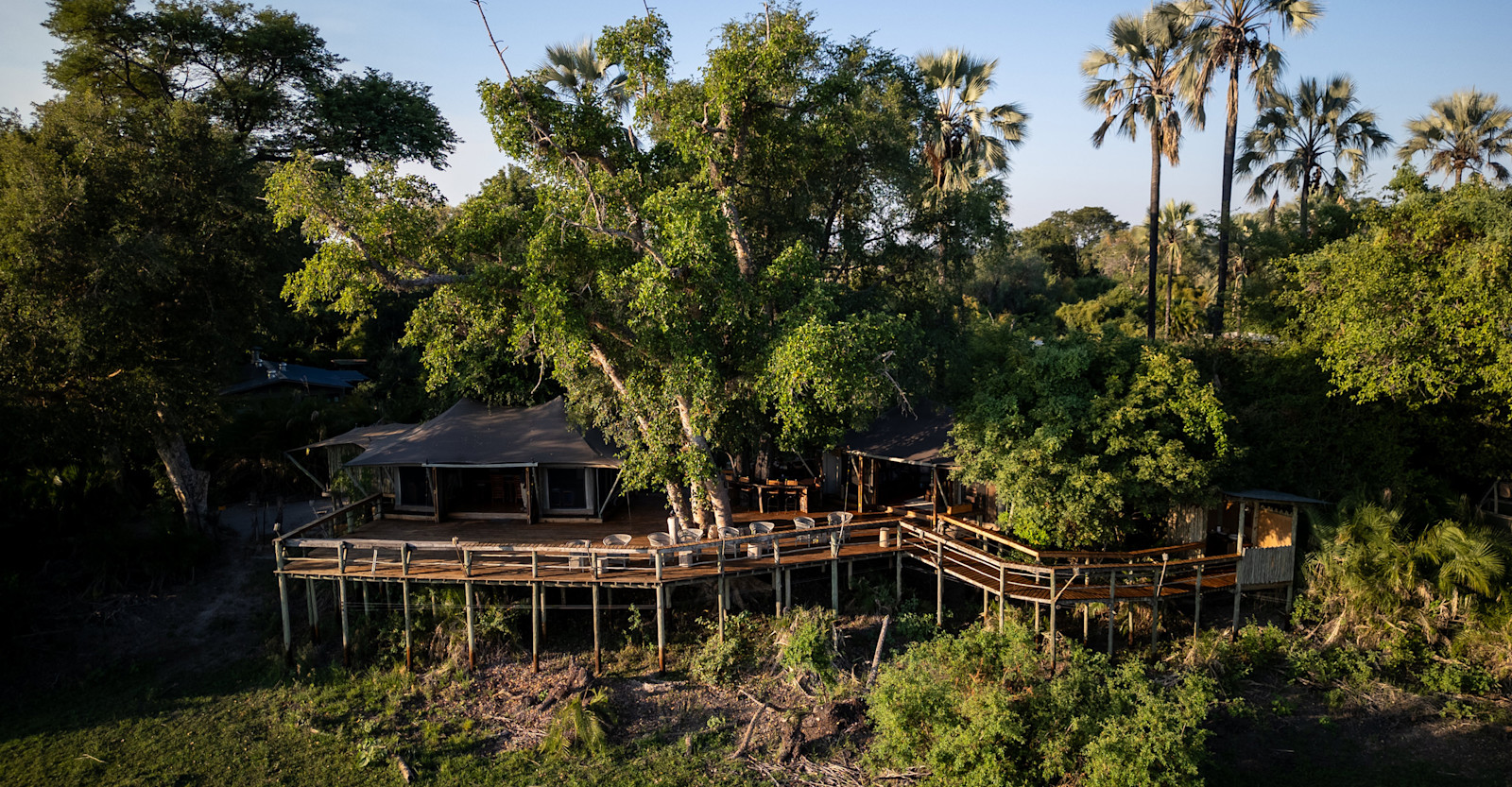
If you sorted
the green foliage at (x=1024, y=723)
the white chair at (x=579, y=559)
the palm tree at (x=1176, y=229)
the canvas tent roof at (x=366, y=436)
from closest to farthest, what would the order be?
the green foliage at (x=1024, y=723) → the white chair at (x=579, y=559) → the canvas tent roof at (x=366, y=436) → the palm tree at (x=1176, y=229)

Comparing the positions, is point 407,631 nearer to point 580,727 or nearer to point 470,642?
point 470,642

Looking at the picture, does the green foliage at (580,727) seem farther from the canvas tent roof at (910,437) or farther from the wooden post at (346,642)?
the canvas tent roof at (910,437)

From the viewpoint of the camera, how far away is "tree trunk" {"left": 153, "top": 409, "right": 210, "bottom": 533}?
63.5ft

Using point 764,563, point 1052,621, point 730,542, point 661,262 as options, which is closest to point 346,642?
point 730,542

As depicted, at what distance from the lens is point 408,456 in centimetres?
1773

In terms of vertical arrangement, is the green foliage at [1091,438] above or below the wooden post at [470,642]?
above

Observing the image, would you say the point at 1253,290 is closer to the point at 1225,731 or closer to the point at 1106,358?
the point at 1106,358

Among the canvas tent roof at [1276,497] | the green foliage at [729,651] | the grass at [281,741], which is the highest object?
the canvas tent roof at [1276,497]

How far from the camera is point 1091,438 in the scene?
14.3m

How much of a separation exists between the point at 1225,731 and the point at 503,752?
1128 centimetres

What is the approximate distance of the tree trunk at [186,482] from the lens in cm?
1934

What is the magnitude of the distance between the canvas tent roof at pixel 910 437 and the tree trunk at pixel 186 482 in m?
16.2

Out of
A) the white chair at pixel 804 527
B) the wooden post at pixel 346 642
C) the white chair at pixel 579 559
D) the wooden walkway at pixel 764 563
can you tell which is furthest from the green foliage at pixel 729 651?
the wooden post at pixel 346 642

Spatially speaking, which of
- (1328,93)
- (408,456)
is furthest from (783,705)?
(1328,93)
